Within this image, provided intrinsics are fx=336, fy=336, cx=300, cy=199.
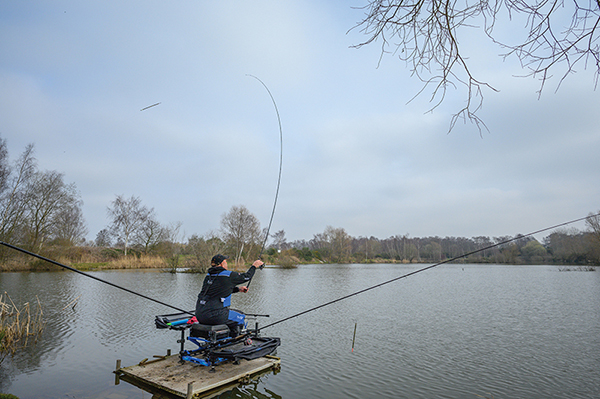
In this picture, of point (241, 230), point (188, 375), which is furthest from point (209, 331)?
point (241, 230)

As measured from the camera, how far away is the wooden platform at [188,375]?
4859mm

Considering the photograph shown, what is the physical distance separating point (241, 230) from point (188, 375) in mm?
39336

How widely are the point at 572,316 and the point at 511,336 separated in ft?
16.0

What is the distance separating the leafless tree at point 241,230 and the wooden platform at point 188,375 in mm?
37610

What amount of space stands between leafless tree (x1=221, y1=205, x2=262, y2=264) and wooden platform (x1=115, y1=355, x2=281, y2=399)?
3761 centimetres

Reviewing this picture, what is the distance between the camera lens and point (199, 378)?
16.9 feet

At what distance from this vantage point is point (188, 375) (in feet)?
17.5

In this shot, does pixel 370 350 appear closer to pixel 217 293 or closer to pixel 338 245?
pixel 217 293

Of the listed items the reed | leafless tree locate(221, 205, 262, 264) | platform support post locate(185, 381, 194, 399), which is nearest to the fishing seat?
platform support post locate(185, 381, 194, 399)

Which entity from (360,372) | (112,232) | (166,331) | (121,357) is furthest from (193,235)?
(360,372)

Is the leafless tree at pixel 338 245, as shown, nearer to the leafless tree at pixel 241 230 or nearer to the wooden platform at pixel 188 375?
the leafless tree at pixel 241 230

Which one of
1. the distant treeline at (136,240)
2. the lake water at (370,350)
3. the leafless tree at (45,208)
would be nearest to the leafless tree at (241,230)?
the distant treeline at (136,240)

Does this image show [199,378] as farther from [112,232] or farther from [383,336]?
[112,232]

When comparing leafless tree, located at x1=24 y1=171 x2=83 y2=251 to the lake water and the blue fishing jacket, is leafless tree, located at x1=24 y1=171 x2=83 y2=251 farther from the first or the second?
the blue fishing jacket
